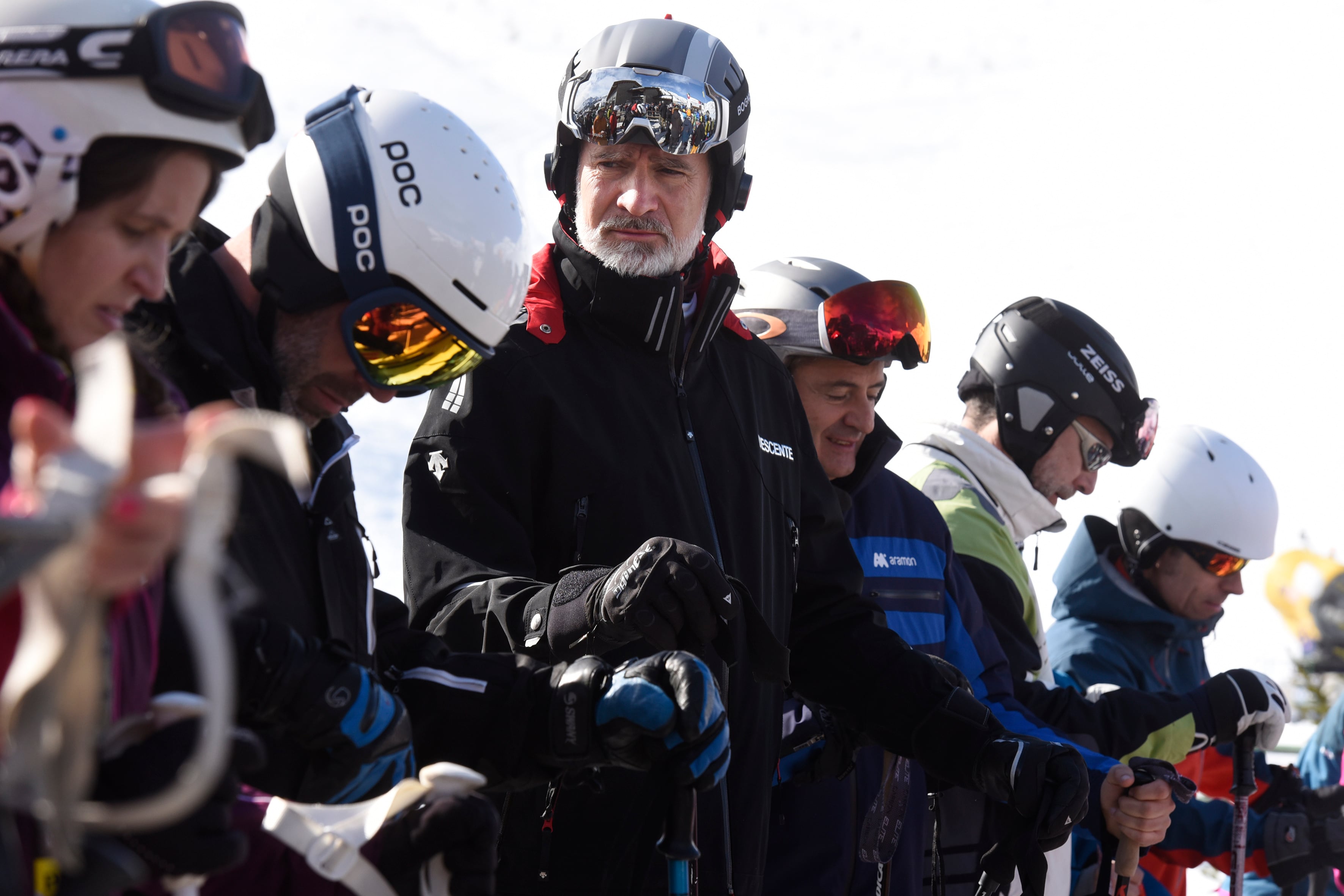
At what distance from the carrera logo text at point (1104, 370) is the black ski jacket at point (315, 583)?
4378 mm

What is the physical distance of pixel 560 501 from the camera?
345cm

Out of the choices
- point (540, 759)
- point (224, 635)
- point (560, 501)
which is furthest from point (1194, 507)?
point (224, 635)

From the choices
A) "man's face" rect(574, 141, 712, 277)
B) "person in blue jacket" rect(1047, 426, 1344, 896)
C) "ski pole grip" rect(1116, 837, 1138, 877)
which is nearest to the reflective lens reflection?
"man's face" rect(574, 141, 712, 277)

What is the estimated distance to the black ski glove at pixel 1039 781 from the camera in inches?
151

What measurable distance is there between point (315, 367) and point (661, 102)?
5.22 feet

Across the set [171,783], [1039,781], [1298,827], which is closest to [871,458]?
[1039,781]

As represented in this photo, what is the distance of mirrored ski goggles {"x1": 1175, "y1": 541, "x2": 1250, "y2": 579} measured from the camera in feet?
23.3

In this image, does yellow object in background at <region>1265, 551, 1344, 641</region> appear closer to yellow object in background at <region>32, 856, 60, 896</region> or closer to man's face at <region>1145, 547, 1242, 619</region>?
man's face at <region>1145, 547, 1242, 619</region>

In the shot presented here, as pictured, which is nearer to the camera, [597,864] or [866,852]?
[597,864]

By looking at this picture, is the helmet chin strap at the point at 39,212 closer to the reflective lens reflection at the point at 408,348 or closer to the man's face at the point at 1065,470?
the reflective lens reflection at the point at 408,348

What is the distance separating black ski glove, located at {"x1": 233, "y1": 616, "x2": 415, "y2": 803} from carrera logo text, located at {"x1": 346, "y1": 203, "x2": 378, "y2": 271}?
0.92 meters

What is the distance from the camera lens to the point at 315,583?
8.55ft

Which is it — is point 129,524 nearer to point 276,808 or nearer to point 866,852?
point 276,808

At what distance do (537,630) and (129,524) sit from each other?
1868mm
